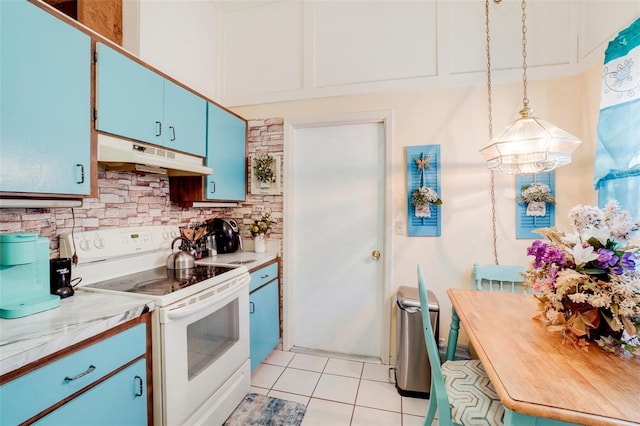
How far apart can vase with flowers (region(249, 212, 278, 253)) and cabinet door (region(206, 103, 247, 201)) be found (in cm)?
28

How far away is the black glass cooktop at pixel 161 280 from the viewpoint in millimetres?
1507

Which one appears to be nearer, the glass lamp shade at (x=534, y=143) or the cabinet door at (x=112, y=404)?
the cabinet door at (x=112, y=404)

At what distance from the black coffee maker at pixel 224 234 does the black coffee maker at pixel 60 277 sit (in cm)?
119

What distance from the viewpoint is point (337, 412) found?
186cm

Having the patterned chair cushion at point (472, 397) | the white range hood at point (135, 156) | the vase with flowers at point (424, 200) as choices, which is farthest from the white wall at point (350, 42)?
the patterned chair cushion at point (472, 397)

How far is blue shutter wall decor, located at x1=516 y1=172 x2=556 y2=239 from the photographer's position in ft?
7.03

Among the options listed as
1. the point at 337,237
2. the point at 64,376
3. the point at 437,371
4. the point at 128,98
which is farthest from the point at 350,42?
the point at 64,376

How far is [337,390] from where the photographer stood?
6.86ft

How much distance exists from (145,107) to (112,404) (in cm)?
150

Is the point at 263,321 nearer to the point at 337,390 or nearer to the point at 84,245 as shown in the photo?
the point at 337,390

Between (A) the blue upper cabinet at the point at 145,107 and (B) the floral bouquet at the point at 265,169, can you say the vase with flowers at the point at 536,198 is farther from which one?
(A) the blue upper cabinet at the point at 145,107

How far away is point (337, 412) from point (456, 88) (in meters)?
2.58

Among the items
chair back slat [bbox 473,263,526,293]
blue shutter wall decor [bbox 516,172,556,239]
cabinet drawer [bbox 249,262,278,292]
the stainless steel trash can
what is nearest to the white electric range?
cabinet drawer [bbox 249,262,278,292]

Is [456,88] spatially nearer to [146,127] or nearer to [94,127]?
[146,127]
